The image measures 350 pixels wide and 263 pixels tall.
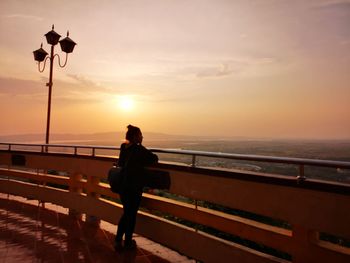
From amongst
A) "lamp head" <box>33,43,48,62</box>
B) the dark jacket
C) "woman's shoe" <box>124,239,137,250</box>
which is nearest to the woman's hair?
the dark jacket

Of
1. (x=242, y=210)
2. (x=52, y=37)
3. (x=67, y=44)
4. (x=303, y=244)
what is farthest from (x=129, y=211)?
(x=52, y=37)

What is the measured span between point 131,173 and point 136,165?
12cm

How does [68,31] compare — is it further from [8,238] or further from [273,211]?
[273,211]

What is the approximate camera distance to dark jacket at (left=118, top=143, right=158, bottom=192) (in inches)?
166

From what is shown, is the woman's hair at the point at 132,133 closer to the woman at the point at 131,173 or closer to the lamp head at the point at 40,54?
the woman at the point at 131,173

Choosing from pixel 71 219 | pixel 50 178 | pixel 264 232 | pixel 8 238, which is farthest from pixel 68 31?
pixel 264 232

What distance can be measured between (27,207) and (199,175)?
4.79 meters

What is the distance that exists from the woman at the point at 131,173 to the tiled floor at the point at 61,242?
0.28 m

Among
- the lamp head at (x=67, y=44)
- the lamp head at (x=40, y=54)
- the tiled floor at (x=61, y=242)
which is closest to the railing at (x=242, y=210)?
the tiled floor at (x=61, y=242)

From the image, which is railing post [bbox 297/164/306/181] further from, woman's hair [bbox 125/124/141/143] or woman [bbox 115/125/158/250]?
woman's hair [bbox 125/124/141/143]

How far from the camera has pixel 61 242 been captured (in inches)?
190

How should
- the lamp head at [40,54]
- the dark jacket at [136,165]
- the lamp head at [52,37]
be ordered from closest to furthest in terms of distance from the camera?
the dark jacket at [136,165] < the lamp head at [52,37] < the lamp head at [40,54]

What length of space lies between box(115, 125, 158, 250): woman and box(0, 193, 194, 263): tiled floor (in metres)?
0.28

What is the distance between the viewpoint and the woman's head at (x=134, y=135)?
4.31 meters
